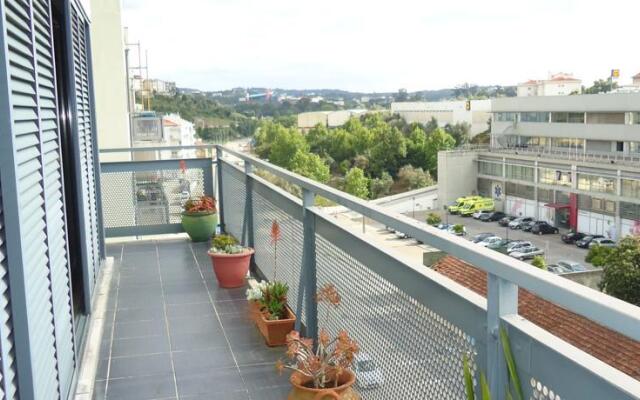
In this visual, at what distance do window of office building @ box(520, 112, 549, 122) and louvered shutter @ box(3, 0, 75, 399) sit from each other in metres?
60.6

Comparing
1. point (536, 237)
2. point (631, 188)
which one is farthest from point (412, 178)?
point (631, 188)

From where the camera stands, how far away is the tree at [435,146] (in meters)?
74.8

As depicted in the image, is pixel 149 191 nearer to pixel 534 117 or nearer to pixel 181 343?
pixel 181 343

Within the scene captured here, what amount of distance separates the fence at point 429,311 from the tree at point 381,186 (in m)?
66.3

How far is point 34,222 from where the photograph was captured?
8.80ft

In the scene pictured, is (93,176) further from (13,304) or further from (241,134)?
(241,134)

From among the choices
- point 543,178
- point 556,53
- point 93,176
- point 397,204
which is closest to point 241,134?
point 397,204

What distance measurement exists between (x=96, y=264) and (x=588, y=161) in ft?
177

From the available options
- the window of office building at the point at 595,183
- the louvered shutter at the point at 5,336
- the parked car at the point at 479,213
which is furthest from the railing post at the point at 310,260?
the parked car at the point at 479,213

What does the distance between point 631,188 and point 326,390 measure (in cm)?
5124

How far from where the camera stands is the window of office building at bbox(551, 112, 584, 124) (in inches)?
2250

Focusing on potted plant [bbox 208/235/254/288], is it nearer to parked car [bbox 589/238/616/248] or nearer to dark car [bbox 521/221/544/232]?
parked car [bbox 589/238/616/248]

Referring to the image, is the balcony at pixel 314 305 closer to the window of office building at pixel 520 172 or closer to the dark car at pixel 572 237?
the dark car at pixel 572 237

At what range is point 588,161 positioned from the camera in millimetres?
54875
